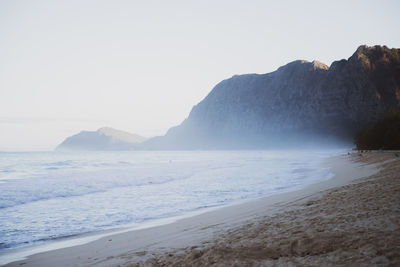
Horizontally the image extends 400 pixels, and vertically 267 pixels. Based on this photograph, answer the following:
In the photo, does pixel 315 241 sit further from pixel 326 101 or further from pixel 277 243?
pixel 326 101

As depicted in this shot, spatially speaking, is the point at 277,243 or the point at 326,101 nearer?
the point at 277,243

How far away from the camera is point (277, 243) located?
4.30m

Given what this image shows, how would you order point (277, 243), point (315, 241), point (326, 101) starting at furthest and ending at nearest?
point (326, 101) < point (277, 243) < point (315, 241)

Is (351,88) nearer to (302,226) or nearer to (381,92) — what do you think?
(381,92)

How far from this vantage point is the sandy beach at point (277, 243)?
11.6ft

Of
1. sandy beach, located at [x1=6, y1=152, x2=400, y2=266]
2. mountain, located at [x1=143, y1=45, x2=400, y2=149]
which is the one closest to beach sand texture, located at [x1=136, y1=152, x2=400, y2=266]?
sandy beach, located at [x1=6, y1=152, x2=400, y2=266]

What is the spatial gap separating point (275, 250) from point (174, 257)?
67.1 inches

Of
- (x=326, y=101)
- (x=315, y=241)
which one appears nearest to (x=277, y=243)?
(x=315, y=241)

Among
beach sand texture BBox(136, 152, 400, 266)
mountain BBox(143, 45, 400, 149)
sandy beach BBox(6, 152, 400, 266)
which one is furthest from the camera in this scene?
mountain BBox(143, 45, 400, 149)

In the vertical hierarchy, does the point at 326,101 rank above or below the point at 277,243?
above

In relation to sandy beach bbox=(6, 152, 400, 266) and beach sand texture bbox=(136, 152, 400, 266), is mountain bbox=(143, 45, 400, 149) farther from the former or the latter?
beach sand texture bbox=(136, 152, 400, 266)

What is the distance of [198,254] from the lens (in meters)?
4.45


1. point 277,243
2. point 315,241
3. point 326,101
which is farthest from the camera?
point 326,101

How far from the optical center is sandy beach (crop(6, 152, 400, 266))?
11.6 feet
